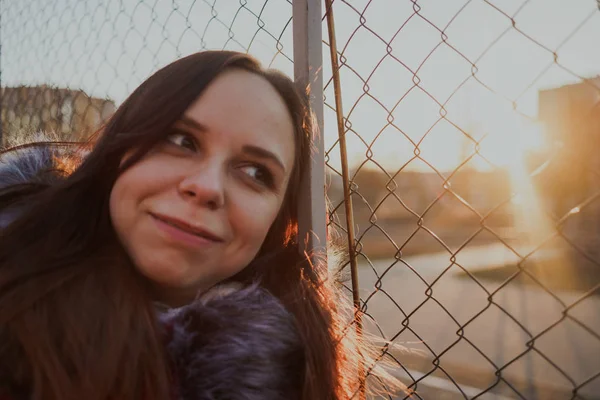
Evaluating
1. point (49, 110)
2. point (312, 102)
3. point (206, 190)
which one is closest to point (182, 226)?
point (206, 190)

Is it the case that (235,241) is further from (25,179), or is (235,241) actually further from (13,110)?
(13,110)

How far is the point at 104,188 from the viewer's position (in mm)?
1193

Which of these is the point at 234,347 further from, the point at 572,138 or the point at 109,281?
the point at 572,138

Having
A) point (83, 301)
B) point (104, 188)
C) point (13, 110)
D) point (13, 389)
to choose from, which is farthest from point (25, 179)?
point (13, 110)

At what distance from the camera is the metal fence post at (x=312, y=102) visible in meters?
1.26

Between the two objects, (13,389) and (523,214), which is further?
(523,214)

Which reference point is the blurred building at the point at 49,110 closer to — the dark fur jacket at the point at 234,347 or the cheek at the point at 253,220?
the cheek at the point at 253,220

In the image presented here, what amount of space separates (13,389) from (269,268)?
63 centimetres

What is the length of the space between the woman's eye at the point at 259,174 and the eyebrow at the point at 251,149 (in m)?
0.03

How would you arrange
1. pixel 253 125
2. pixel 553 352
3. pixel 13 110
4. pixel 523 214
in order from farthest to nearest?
pixel 553 352
pixel 13 110
pixel 523 214
pixel 253 125

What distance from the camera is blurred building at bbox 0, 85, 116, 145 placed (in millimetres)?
2623

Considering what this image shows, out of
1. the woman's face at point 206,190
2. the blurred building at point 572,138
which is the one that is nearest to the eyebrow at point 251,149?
the woman's face at point 206,190

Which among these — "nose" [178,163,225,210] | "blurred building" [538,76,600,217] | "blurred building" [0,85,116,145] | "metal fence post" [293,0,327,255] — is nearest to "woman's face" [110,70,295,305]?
"nose" [178,163,225,210]

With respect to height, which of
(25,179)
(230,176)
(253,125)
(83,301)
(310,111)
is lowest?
(83,301)
